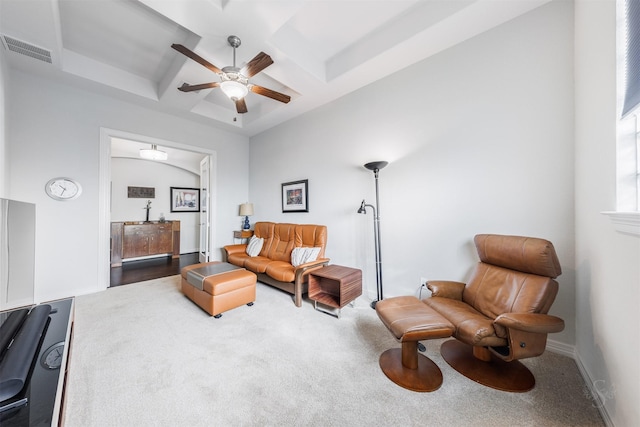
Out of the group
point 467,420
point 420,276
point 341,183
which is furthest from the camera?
point 341,183

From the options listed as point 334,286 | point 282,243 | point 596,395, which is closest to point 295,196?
point 282,243

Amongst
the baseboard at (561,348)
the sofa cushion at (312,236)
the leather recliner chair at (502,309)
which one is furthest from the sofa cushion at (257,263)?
the baseboard at (561,348)

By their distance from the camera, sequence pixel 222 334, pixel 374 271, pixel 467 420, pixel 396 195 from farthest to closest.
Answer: pixel 374 271 → pixel 396 195 → pixel 222 334 → pixel 467 420

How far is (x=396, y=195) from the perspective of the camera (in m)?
2.75

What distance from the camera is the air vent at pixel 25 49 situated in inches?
85.6

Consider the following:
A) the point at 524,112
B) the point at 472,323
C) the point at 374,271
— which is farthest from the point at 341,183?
the point at 472,323

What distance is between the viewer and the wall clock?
2.87 meters

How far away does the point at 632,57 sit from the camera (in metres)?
1.00

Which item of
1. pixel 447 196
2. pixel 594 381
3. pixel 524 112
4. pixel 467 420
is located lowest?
pixel 467 420

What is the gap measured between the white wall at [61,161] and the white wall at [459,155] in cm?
341

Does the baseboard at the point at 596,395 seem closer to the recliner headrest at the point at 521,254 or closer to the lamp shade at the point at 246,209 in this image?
the recliner headrest at the point at 521,254

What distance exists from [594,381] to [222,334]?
283 centimetres

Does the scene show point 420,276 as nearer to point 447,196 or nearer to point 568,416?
point 447,196

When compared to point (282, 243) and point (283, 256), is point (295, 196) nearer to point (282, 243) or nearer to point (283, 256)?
point (282, 243)
